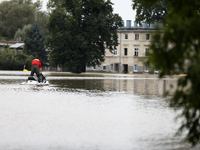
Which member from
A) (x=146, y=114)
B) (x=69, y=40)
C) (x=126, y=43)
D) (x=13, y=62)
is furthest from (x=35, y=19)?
(x=146, y=114)

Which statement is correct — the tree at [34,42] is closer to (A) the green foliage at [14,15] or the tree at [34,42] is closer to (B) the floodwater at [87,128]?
(A) the green foliage at [14,15]

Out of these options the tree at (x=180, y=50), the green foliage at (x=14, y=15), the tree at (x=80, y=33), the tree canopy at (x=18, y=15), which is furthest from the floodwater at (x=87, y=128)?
the green foliage at (x=14, y=15)

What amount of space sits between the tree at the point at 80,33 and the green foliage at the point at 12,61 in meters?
11.1

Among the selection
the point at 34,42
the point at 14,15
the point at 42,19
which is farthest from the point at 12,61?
the point at 14,15

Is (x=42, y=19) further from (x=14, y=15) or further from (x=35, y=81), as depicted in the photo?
(x=35, y=81)

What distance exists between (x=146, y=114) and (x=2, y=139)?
5005 millimetres

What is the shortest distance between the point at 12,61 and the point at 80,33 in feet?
54.7

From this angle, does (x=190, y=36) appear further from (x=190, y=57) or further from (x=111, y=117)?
(x=111, y=117)

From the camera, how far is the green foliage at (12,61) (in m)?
75.9

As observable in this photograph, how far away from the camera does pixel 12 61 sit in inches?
3014

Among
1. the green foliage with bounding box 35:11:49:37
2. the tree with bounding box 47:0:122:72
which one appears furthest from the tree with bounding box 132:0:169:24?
the green foliage with bounding box 35:11:49:37

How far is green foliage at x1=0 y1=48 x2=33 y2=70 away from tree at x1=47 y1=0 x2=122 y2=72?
11051mm

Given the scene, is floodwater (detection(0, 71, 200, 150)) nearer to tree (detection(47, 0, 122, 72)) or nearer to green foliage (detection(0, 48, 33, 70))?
tree (detection(47, 0, 122, 72))

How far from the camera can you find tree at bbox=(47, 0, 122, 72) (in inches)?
Result: 2559
